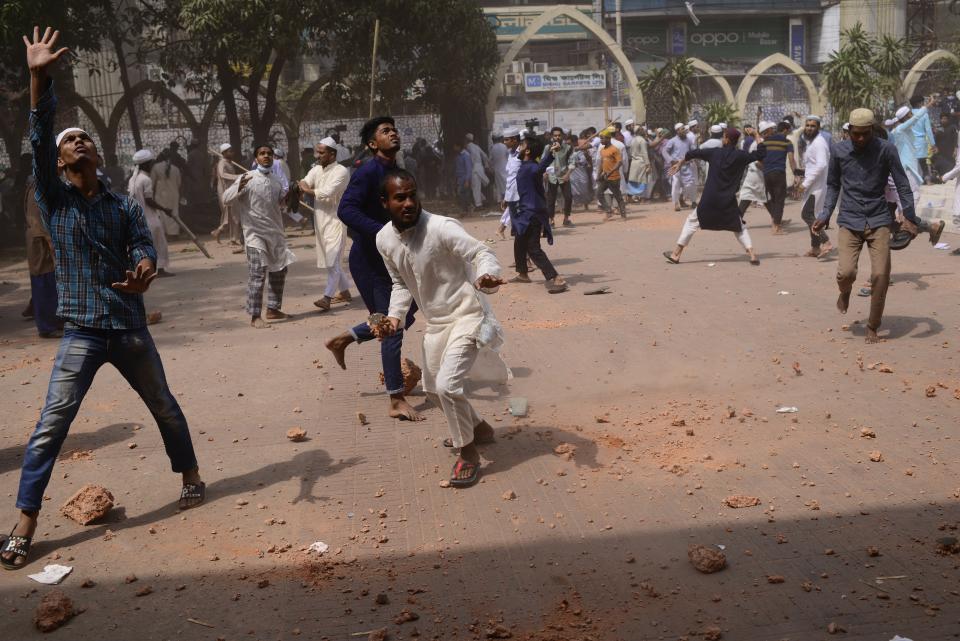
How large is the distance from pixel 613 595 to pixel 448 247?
1912 mm

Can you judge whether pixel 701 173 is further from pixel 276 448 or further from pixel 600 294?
pixel 276 448

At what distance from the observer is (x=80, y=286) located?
439cm

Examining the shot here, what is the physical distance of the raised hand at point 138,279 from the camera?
4.24 m

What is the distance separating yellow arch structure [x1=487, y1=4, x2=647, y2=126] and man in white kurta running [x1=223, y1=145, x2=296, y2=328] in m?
16.2

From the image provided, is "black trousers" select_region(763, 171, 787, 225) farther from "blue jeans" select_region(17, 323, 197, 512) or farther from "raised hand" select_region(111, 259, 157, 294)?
"raised hand" select_region(111, 259, 157, 294)

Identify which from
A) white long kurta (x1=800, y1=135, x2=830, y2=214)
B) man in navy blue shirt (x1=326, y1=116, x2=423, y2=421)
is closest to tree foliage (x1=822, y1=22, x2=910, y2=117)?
white long kurta (x1=800, y1=135, x2=830, y2=214)

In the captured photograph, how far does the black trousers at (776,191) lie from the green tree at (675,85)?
13.3 meters

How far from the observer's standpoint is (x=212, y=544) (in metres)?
4.43

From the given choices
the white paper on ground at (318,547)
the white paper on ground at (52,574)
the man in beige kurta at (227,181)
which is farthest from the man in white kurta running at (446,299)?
the man in beige kurta at (227,181)

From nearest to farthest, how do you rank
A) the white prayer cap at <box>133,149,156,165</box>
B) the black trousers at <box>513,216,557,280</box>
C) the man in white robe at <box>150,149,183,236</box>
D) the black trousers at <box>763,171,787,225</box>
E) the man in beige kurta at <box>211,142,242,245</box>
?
the black trousers at <box>513,216,557,280</box>, the white prayer cap at <box>133,149,156,165</box>, the man in beige kurta at <box>211,142,242,245</box>, the black trousers at <box>763,171,787,225</box>, the man in white robe at <box>150,149,183,236</box>

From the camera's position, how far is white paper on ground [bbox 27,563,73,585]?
4094 mm

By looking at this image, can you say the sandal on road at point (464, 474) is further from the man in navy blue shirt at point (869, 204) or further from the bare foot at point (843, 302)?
the bare foot at point (843, 302)

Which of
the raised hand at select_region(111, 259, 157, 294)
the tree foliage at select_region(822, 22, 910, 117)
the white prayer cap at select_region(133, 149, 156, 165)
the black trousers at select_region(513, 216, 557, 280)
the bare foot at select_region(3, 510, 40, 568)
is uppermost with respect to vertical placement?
the tree foliage at select_region(822, 22, 910, 117)

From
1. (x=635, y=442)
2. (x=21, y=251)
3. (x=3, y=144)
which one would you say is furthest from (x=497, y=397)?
(x=3, y=144)
